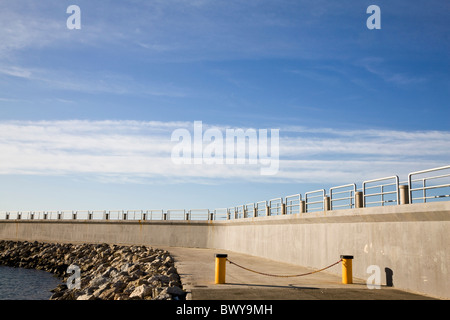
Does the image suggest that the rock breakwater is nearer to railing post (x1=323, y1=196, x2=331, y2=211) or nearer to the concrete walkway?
the concrete walkway

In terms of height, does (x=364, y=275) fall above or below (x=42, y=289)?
above

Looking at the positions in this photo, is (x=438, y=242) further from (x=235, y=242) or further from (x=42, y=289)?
(x=42, y=289)

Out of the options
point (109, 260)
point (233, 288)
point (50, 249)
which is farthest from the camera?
point (50, 249)

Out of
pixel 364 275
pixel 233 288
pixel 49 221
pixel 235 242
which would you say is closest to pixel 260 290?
pixel 233 288

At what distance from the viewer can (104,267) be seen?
85.4 ft

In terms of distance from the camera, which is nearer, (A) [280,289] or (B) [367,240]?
(A) [280,289]

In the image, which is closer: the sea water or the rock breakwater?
the rock breakwater

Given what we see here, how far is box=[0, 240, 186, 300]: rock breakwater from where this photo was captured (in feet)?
42.7

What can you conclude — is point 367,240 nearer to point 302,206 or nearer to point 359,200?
point 359,200

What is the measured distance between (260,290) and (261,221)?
14500mm

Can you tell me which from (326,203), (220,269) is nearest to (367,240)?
(326,203)

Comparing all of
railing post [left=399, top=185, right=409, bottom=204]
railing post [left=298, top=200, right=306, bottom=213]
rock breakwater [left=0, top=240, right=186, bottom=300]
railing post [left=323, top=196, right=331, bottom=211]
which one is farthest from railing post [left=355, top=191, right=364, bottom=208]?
rock breakwater [left=0, top=240, right=186, bottom=300]
